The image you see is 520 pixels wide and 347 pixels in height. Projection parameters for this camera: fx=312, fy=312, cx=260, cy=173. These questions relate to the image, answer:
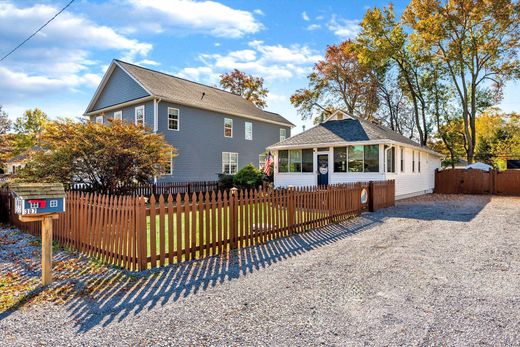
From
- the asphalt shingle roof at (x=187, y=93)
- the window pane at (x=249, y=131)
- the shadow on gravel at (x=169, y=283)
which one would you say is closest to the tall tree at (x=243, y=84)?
the asphalt shingle roof at (x=187, y=93)

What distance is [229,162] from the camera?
2259 centimetres

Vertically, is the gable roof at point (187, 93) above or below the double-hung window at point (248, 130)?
above

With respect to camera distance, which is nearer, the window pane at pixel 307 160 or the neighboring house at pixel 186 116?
the window pane at pixel 307 160

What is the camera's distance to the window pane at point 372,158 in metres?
15.0

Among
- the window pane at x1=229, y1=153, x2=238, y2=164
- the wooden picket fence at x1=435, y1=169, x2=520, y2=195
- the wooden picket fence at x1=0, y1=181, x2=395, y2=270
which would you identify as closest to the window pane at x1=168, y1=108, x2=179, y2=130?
the window pane at x1=229, y1=153, x2=238, y2=164

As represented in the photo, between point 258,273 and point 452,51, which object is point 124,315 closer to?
point 258,273

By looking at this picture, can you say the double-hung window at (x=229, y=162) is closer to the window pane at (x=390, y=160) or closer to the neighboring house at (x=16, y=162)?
the window pane at (x=390, y=160)

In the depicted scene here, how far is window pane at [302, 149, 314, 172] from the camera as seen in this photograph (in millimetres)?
17094

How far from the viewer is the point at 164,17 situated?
379 inches

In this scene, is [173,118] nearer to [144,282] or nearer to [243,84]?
[144,282]

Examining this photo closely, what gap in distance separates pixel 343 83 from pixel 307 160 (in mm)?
19454

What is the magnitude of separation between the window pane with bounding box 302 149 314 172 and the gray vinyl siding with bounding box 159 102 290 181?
22.2ft

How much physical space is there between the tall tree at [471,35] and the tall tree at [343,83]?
6.35m

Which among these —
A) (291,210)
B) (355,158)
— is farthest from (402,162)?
(291,210)
